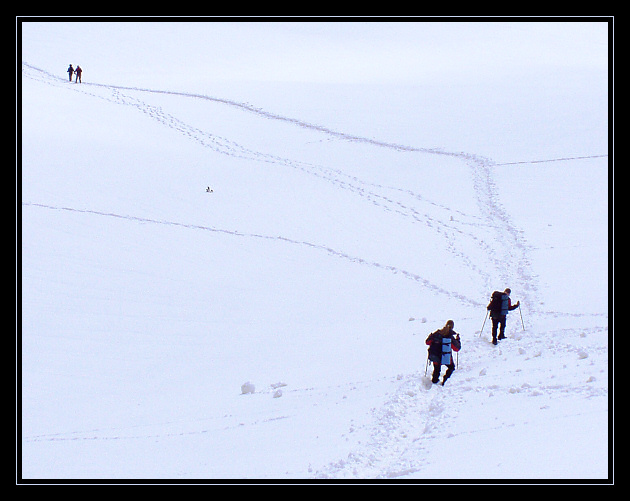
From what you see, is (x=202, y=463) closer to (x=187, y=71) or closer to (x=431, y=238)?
(x=431, y=238)

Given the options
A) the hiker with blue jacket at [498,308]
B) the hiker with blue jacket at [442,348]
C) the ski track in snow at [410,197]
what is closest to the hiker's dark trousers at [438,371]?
the hiker with blue jacket at [442,348]

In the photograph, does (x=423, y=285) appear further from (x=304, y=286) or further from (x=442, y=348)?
(x=442, y=348)

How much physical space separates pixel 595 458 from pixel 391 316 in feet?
23.4

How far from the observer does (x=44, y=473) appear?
8.63 meters

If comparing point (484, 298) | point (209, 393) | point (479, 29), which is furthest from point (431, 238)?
point (479, 29)

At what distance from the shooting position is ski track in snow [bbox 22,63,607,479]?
840 centimetres

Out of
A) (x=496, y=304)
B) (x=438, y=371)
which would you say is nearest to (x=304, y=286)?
(x=496, y=304)

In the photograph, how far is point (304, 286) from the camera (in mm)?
15891

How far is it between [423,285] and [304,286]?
2.85 m

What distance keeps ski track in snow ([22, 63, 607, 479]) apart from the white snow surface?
57mm

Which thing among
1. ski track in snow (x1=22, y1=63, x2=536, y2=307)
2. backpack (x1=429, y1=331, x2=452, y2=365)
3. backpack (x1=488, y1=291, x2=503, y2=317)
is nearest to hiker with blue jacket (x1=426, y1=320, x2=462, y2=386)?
backpack (x1=429, y1=331, x2=452, y2=365)

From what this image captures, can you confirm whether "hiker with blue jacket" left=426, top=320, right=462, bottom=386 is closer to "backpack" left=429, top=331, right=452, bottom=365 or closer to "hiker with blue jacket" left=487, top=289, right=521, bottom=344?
"backpack" left=429, top=331, right=452, bottom=365

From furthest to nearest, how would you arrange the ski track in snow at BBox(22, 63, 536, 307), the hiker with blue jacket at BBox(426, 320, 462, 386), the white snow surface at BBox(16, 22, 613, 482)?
the ski track in snow at BBox(22, 63, 536, 307) → the hiker with blue jacket at BBox(426, 320, 462, 386) → the white snow surface at BBox(16, 22, 613, 482)

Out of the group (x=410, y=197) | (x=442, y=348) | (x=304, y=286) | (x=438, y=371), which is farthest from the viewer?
(x=410, y=197)
